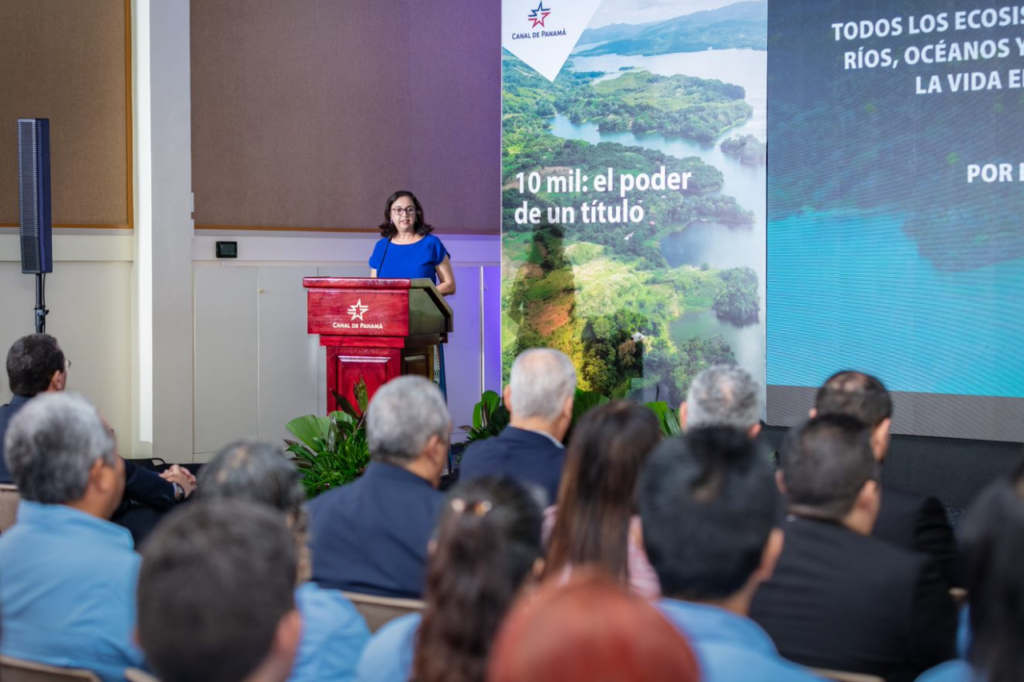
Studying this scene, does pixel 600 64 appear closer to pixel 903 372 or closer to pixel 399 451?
pixel 903 372

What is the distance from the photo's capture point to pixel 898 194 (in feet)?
18.2

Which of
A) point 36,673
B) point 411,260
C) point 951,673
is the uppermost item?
point 411,260

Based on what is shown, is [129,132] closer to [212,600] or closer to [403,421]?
[403,421]

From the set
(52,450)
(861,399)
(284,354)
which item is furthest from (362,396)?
(52,450)

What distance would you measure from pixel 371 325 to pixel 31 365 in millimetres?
2032

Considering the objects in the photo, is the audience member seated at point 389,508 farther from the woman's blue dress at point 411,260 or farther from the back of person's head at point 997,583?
the woman's blue dress at point 411,260

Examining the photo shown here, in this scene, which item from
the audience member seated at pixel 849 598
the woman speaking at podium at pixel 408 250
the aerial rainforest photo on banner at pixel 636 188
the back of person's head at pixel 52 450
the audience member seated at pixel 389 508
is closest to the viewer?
the audience member seated at pixel 849 598

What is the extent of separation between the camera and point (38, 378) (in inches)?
158

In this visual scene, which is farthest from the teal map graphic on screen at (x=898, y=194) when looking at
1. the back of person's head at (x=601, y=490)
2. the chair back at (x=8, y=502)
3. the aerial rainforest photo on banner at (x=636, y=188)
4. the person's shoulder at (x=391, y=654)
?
the person's shoulder at (x=391, y=654)

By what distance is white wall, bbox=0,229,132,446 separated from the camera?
22.0ft

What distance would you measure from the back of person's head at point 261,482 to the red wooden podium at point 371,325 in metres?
3.50

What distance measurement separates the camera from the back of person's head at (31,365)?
399 cm

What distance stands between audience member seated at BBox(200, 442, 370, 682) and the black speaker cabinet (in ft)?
15.0

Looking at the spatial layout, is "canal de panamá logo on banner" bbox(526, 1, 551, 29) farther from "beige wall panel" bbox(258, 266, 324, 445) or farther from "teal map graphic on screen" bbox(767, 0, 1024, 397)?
"beige wall panel" bbox(258, 266, 324, 445)
